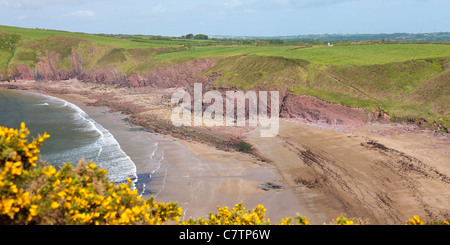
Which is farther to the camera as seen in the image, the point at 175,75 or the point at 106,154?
the point at 175,75

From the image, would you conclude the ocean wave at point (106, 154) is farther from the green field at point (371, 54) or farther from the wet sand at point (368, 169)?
the green field at point (371, 54)

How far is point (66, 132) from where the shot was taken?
4238 cm

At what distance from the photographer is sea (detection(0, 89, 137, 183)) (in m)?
31.4

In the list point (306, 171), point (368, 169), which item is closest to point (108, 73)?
point (306, 171)

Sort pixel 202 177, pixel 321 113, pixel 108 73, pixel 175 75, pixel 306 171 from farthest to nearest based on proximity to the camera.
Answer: pixel 108 73 → pixel 175 75 → pixel 321 113 → pixel 306 171 → pixel 202 177

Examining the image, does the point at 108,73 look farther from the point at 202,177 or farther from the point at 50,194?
the point at 50,194

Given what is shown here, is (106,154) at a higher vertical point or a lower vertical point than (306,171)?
higher

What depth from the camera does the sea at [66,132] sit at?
3140cm

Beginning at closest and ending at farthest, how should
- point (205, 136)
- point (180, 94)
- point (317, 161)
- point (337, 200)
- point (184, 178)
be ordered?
point (337, 200) → point (184, 178) → point (317, 161) → point (205, 136) → point (180, 94)

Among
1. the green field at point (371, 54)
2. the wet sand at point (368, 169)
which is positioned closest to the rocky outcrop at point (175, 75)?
the green field at point (371, 54)
